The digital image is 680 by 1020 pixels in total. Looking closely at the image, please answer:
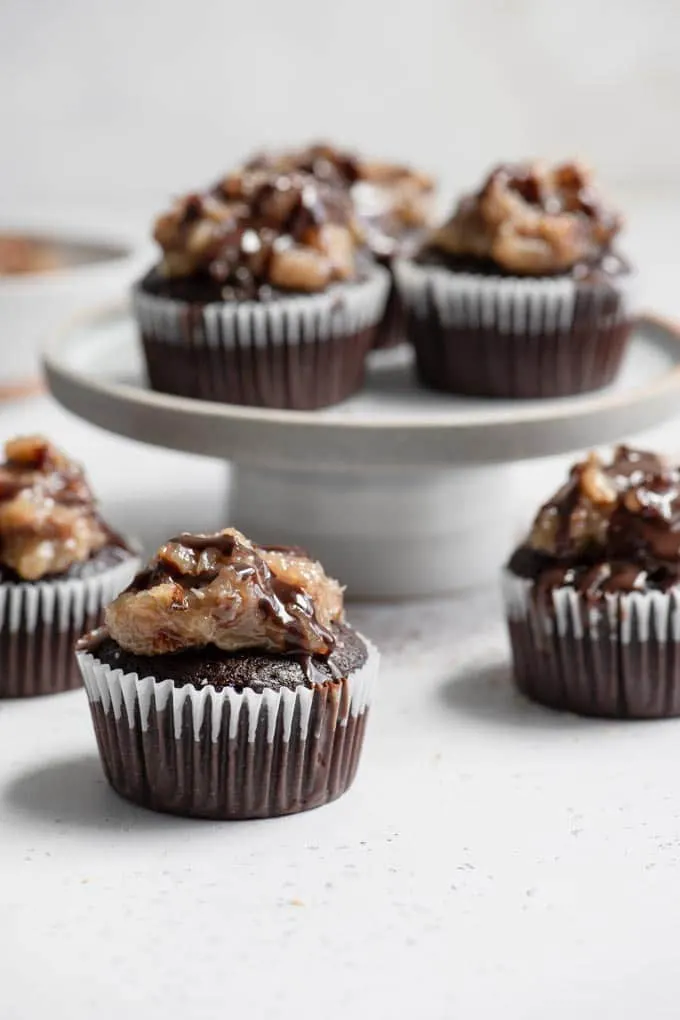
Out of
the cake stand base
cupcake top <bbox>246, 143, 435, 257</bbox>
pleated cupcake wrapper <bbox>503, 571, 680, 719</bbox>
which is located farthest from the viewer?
cupcake top <bbox>246, 143, 435, 257</bbox>

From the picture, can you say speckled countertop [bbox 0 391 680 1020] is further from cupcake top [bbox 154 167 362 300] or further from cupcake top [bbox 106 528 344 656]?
cupcake top [bbox 154 167 362 300]

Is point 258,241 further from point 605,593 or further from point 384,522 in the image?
point 605,593

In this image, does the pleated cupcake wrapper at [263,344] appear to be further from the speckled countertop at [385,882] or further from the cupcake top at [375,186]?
the speckled countertop at [385,882]

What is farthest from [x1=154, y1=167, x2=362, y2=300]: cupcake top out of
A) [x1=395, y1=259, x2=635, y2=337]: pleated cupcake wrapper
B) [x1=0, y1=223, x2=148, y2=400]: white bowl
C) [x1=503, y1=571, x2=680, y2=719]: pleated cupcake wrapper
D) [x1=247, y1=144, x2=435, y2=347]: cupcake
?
[x1=0, y1=223, x2=148, y2=400]: white bowl

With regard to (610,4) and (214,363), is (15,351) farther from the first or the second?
(610,4)

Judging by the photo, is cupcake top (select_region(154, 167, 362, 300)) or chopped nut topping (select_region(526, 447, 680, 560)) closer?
chopped nut topping (select_region(526, 447, 680, 560))

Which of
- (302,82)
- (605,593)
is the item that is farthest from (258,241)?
(302,82)

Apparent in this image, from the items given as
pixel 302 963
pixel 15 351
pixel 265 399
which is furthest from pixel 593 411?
pixel 15 351
